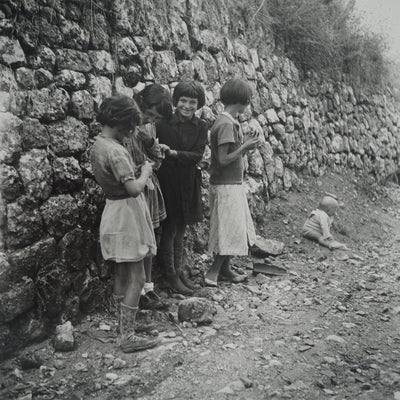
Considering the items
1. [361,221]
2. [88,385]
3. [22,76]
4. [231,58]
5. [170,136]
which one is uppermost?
[231,58]

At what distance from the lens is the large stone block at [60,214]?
3127mm

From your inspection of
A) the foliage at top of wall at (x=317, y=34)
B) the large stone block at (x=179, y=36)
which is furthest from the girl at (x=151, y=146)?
the foliage at top of wall at (x=317, y=34)

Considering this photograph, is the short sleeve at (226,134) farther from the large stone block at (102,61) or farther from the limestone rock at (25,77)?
the limestone rock at (25,77)

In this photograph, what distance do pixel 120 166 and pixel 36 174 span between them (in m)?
0.64

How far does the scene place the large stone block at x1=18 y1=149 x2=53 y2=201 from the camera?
9.80 ft

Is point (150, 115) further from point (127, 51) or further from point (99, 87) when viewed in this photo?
point (127, 51)

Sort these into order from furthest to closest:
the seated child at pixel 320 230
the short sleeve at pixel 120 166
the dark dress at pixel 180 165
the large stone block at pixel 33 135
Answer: the seated child at pixel 320 230, the dark dress at pixel 180 165, the large stone block at pixel 33 135, the short sleeve at pixel 120 166

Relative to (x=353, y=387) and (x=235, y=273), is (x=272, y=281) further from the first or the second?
(x=353, y=387)

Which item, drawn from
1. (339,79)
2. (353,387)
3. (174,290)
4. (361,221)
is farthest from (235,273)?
(339,79)

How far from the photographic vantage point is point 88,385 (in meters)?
2.67

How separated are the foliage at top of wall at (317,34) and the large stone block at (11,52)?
3.76 m

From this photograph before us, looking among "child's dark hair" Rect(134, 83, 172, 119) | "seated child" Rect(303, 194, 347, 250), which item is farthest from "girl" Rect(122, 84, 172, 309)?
"seated child" Rect(303, 194, 347, 250)

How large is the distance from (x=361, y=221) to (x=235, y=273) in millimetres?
3115

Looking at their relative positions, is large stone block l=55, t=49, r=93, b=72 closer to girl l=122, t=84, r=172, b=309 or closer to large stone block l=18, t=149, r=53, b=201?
girl l=122, t=84, r=172, b=309
